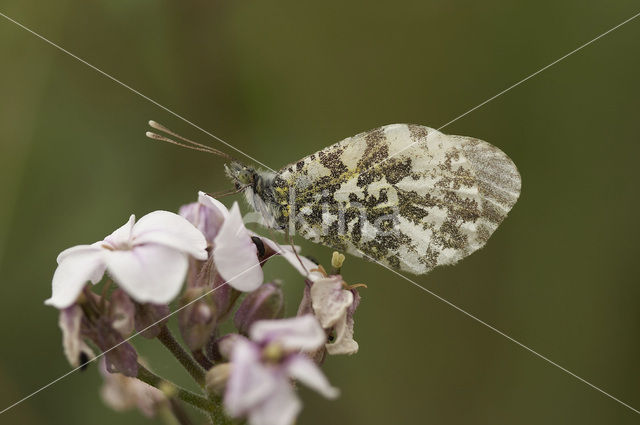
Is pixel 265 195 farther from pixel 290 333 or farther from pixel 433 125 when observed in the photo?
pixel 433 125

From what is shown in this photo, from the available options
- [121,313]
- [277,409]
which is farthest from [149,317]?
[277,409]

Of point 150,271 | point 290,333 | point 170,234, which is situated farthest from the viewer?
point 170,234

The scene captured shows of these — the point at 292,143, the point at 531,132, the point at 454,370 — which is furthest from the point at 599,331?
the point at 292,143

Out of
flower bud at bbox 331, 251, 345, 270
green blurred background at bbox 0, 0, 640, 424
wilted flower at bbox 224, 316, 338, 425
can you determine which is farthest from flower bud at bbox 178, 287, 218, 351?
green blurred background at bbox 0, 0, 640, 424

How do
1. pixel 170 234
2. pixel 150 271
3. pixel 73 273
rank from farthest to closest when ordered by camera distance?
1. pixel 170 234
2. pixel 73 273
3. pixel 150 271

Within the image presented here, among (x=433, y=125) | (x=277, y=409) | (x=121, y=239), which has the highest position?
(x=433, y=125)

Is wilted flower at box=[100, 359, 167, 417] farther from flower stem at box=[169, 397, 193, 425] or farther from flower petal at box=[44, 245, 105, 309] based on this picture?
flower petal at box=[44, 245, 105, 309]

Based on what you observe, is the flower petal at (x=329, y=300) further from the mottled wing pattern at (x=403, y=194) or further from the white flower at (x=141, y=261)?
the mottled wing pattern at (x=403, y=194)
